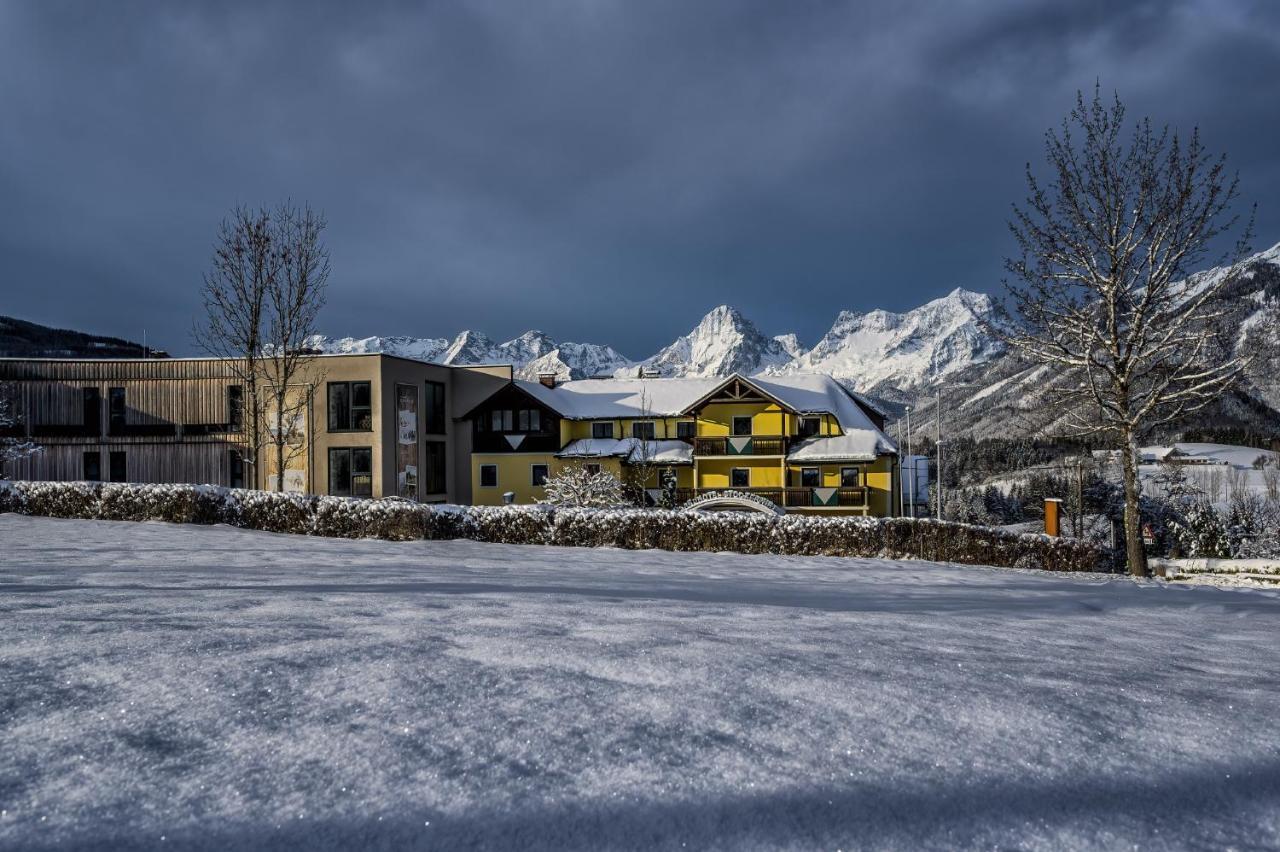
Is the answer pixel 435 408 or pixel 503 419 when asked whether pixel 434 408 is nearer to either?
pixel 435 408

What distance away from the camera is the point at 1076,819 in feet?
7.23

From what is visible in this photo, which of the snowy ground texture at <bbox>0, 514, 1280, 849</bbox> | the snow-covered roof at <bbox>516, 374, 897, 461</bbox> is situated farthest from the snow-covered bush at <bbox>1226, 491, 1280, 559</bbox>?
the snowy ground texture at <bbox>0, 514, 1280, 849</bbox>

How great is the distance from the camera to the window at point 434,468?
121 ft

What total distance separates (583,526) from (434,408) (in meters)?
23.2

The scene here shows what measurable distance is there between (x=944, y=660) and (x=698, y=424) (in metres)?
35.1

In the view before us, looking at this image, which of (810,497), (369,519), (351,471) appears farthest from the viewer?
(810,497)

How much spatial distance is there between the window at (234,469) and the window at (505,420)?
1232 centimetres

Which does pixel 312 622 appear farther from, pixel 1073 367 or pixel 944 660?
pixel 1073 367

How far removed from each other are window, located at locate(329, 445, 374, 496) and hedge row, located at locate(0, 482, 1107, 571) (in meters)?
15.0

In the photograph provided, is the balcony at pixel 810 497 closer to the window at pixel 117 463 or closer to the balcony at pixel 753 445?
the balcony at pixel 753 445

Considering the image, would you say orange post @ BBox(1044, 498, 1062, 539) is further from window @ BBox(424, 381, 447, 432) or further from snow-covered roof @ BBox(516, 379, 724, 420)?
window @ BBox(424, 381, 447, 432)

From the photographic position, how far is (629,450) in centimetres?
3834

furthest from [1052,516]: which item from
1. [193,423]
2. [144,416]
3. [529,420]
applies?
[144,416]

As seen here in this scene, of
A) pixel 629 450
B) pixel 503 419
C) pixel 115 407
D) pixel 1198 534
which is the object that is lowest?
pixel 1198 534
